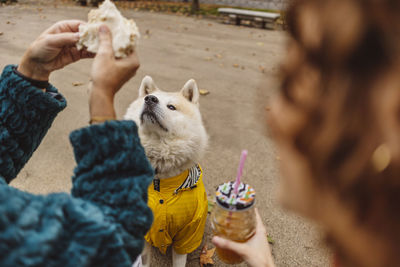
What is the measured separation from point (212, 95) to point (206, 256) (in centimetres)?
360

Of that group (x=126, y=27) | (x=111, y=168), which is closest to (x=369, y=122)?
(x=111, y=168)

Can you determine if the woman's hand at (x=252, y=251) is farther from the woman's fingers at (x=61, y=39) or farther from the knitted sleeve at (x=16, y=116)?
the woman's fingers at (x=61, y=39)

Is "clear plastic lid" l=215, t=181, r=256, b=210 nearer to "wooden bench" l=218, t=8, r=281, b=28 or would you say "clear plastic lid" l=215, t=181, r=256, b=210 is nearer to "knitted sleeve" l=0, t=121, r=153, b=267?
"knitted sleeve" l=0, t=121, r=153, b=267

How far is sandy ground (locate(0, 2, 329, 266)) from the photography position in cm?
291

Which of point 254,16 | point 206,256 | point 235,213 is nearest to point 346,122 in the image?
point 235,213

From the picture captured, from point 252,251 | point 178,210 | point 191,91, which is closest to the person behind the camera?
point 252,251

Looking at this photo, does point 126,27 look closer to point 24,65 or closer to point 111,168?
point 24,65

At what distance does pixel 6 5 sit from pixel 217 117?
10.9 metres

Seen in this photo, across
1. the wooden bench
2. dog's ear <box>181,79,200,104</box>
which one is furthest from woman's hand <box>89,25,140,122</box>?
the wooden bench

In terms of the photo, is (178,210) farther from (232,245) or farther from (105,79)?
(105,79)

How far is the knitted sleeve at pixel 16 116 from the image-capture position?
1537 millimetres

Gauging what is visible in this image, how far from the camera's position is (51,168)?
3.55 m

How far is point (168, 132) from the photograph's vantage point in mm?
2344

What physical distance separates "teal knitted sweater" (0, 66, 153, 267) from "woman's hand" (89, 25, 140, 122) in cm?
14
